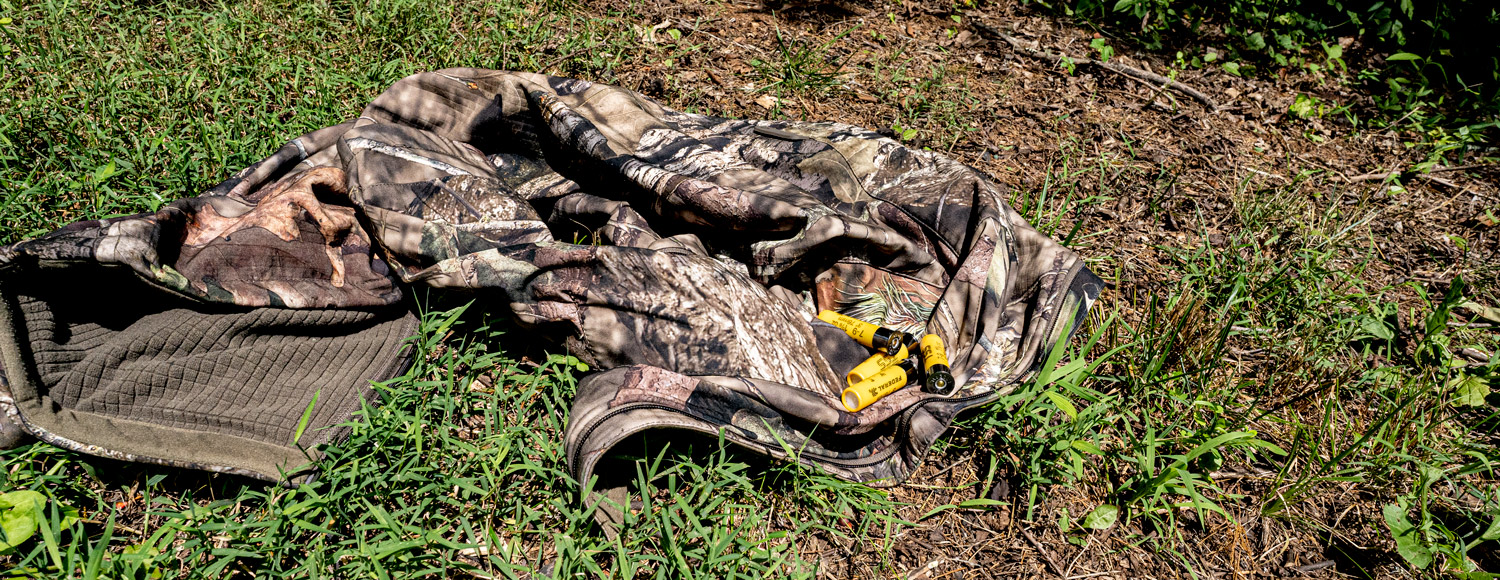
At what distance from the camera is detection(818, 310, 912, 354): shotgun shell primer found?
201 centimetres

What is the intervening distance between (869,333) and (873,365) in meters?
0.11

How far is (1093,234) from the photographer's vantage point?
268cm

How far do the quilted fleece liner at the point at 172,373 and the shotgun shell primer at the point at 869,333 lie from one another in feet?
3.81

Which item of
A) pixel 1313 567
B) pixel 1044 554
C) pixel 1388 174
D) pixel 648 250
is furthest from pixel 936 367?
pixel 1388 174

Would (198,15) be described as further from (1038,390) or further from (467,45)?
(1038,390)

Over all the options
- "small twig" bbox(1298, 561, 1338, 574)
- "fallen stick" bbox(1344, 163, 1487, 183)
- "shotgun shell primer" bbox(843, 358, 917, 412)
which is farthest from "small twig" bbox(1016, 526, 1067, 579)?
"fallen stick" bbox(1344, 163, 1487, 183)

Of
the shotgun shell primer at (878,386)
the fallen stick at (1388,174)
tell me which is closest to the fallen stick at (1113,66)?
the fallen stick at (1388,174)

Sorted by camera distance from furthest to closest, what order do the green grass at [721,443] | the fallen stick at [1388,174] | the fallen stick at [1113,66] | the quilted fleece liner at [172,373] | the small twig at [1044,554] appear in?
the fallen stick at [1113,66] → the fallen stick at [1388,174] → the small twig at [1044,554] → the green grass at [721,443] → the quilted fleece liner at [172,373]

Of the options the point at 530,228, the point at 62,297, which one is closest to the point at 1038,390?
the point at 530,228

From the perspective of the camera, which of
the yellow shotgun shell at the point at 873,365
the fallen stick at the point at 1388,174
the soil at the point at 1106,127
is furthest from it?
the fallen stick at the point at 1388,174

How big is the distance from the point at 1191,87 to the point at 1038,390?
2278 mm

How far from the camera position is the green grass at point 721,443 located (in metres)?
1.69

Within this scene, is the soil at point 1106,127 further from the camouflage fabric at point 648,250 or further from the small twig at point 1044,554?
the camouflage fabric at point 648,250

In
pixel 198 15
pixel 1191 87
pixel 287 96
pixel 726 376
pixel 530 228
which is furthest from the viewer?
pixel 1191 87
